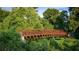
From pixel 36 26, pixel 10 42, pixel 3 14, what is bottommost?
pixel 10 42

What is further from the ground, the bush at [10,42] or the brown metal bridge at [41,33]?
the brown metal bridge at [41,33]

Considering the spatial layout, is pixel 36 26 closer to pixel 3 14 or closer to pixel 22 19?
pixel 22 19

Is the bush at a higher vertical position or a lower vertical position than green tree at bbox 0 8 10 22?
lower

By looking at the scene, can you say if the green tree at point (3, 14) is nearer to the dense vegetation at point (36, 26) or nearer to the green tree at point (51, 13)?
the dense vegetation at point (36, 26)

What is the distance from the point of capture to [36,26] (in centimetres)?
256

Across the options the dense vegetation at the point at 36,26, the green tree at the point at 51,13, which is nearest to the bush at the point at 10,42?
the dense vegetation at the point at 36,26

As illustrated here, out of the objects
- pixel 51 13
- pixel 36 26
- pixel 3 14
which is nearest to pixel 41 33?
pixel 36 26

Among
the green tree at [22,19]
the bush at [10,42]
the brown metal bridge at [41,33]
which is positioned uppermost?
the green tree at [22,19]

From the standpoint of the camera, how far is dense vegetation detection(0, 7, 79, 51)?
2541 mm

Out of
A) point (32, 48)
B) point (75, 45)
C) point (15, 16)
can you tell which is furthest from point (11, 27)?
point (75, 45)

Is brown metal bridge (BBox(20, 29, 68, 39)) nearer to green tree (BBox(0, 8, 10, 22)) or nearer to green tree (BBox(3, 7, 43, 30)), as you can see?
green tree (BBox(3, 7, 43, 30))

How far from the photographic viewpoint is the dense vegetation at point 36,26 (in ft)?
8.34

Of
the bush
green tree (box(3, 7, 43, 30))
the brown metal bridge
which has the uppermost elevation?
green tree (box(3, 7, 43, 30))

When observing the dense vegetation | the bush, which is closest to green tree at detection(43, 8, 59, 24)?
the dense vegetation
